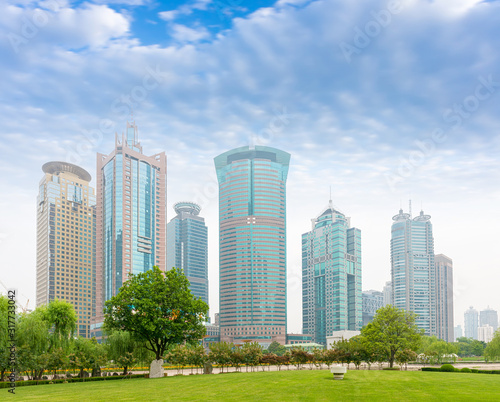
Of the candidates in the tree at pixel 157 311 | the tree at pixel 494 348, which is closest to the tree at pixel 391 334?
the tree at pixel 494 348

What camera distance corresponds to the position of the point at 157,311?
48.4 m

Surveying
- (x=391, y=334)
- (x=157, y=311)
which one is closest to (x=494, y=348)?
(x=391, y=334)

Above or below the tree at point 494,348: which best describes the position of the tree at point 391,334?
above

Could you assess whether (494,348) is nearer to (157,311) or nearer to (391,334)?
(391,334)

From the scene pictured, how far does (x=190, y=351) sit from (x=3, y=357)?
22727 millimetres

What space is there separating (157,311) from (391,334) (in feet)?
116

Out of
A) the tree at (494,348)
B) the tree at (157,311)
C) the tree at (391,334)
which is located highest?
the tree at (157,311)

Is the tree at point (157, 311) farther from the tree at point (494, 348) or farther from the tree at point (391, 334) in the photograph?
the tree at point (494, 348)

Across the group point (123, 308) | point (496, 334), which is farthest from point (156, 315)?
point (496, 334)

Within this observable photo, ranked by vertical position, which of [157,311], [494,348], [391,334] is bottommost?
[494,348]

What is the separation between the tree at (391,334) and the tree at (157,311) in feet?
90.8

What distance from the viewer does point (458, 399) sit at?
81.7 feet

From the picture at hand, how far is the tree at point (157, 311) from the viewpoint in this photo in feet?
158

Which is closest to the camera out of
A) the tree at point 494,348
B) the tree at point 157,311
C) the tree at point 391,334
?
the tree at point 157,311
